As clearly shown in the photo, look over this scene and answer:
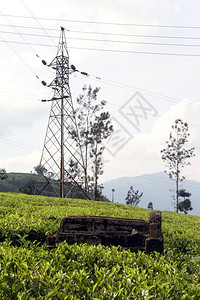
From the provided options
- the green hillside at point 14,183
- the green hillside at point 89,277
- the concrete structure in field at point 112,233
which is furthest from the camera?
the green hillside at point 14,183

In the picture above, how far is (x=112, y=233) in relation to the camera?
8641 millimetres

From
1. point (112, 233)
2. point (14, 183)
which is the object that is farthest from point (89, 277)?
point (14, 183)

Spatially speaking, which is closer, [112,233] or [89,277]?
[89,277]

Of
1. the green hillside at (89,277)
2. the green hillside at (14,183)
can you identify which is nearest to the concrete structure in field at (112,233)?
the green hillside at (89,277)

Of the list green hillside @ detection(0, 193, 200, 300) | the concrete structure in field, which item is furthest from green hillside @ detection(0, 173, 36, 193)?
green hillside @ detection(0, 193, 200, 300)

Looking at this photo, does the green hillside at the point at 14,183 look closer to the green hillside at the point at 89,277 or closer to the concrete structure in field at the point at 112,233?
the concrete structure in field at the point at 112,233

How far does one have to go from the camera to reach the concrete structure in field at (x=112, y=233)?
8344 mm

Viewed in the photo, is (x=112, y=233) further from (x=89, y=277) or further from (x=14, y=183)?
(x=14, y=183)

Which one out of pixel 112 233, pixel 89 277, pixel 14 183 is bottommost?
pixel 89 277

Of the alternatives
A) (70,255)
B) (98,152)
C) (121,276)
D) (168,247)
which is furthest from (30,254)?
(98,152)

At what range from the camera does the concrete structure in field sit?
8.34 m

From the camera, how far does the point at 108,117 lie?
155 ft

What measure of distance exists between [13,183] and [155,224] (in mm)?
131960

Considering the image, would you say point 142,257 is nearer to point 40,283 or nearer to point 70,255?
point 70,255
